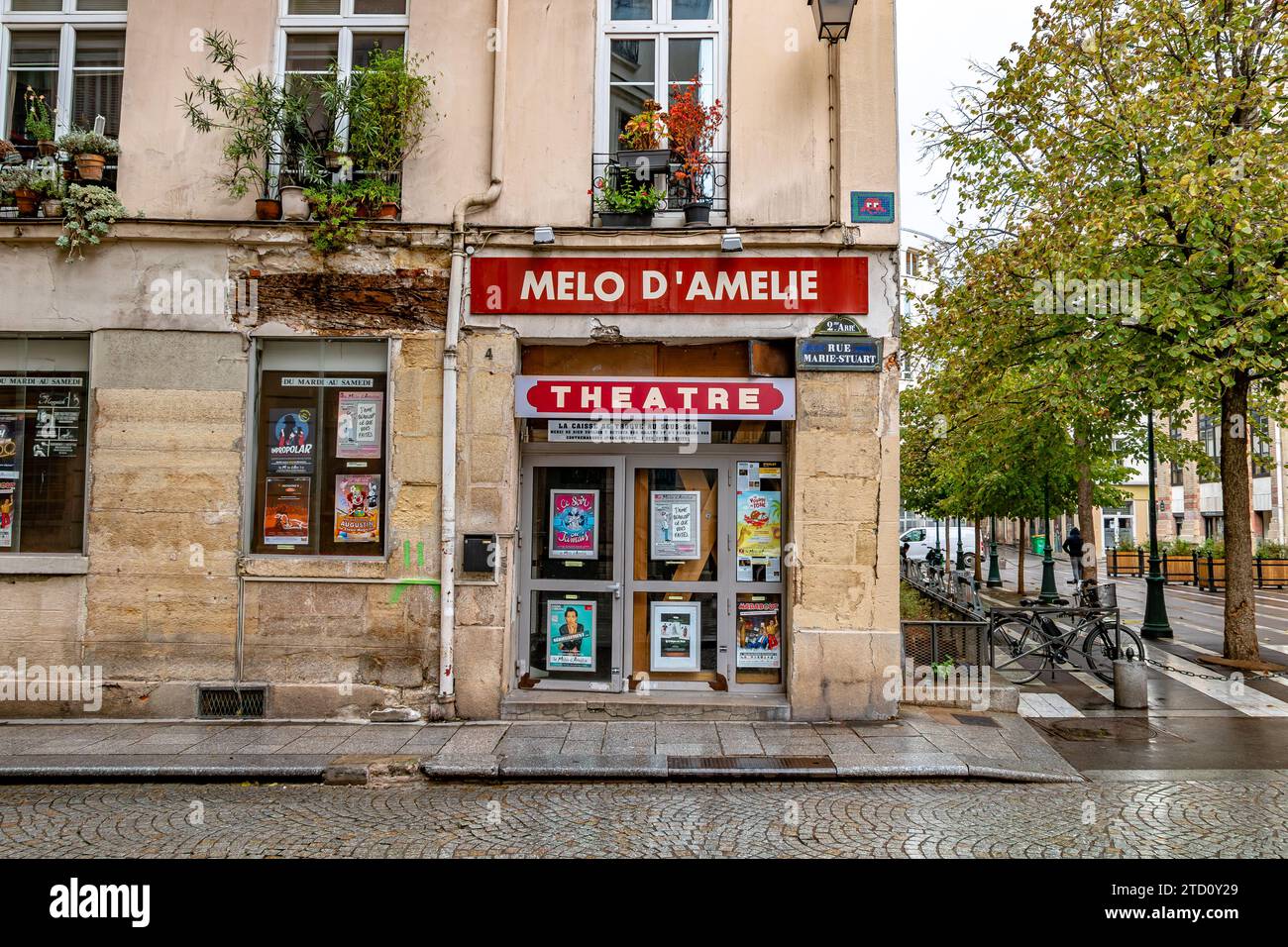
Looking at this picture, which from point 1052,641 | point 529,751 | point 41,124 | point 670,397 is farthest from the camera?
point 1052,641

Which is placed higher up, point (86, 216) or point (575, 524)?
point (86, 216)

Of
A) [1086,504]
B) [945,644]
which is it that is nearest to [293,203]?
[945,644]

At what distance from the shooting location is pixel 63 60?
29.8 ft

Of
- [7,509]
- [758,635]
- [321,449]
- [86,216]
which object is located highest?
[86,216]

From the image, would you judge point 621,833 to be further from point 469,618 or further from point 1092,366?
point 1092,366

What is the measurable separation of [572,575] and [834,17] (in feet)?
19.7

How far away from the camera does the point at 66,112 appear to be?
29.8ft

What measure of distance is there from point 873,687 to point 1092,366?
21.6 feet

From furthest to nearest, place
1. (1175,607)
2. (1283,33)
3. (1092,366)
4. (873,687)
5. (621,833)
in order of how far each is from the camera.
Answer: (1175,607)
(1092,366)
(1283,33)
(873,687)
(621,833)

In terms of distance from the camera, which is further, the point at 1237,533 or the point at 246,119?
the point at 1237,533

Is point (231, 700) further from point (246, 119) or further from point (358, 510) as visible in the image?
point (246, 119)

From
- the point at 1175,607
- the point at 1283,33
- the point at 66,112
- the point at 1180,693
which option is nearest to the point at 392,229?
the point at 66,112

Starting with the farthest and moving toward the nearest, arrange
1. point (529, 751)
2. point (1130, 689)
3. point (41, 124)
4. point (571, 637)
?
1. point (1130, 689)
2. point (571, 637)
3. point (41, 124)
4. point (529, 751)

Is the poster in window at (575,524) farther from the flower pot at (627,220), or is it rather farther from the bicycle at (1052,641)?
the bicycle at (1052,641)
